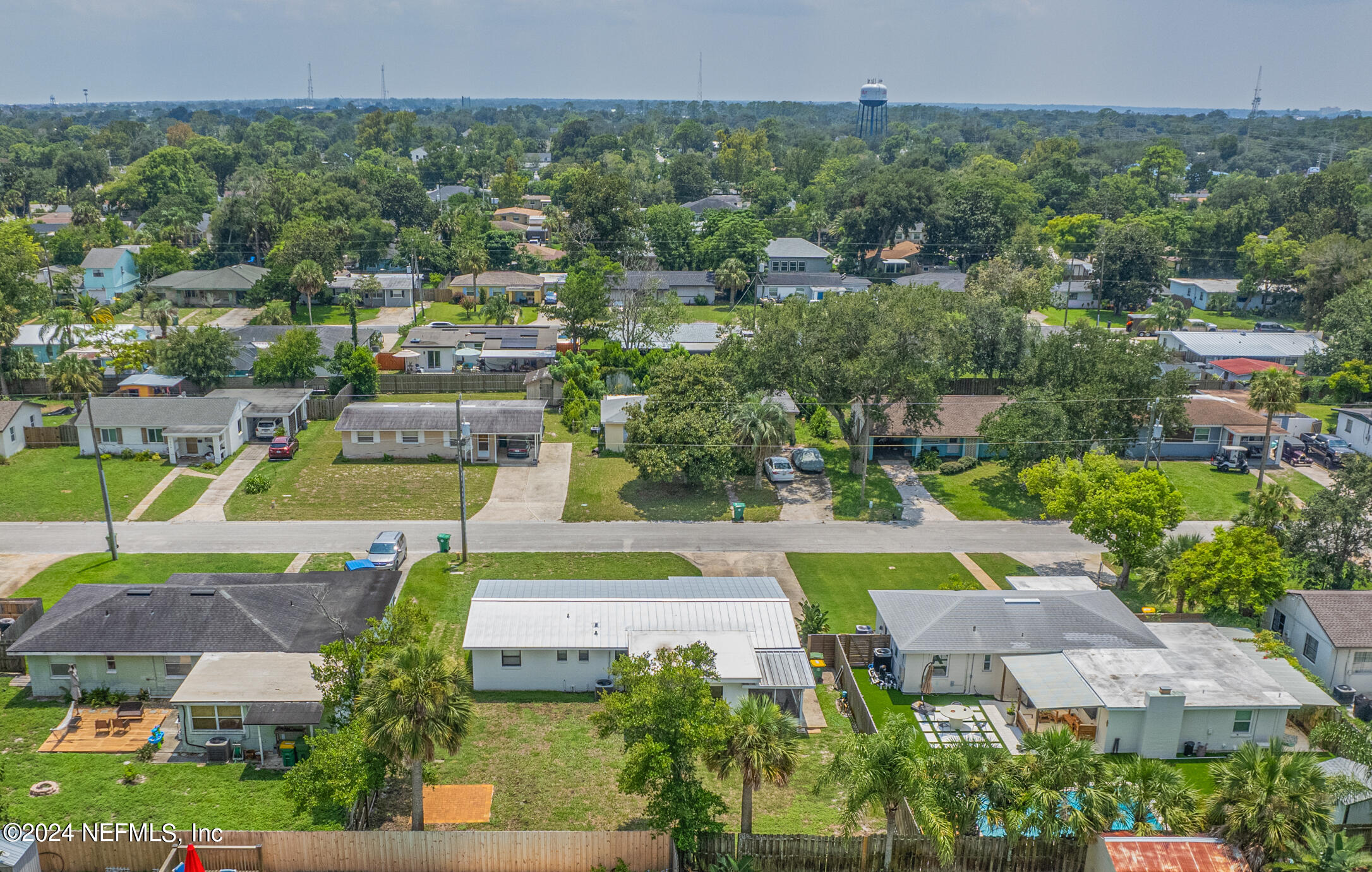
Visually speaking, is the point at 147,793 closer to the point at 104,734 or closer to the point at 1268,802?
the point at 104,734

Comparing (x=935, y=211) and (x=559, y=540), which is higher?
(x=935, y=211)

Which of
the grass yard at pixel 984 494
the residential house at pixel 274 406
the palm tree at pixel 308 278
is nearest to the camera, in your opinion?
the grass yard at pixel 984 494

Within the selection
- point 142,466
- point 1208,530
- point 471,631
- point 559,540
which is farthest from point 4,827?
point 1208,530

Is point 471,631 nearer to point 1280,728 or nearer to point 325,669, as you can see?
point 325,669

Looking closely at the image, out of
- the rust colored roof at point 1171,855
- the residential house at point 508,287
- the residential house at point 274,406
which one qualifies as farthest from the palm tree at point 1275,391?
the residential house at point 508,287

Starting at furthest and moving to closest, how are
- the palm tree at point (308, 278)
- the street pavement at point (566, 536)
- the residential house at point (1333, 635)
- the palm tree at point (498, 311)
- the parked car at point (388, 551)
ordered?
the palm tree at point (498, 311), the palm tree at point (308, 278), the street pavement at point (566, 536), the parked car at point (388, 551), the residential house at point (1333, 635)

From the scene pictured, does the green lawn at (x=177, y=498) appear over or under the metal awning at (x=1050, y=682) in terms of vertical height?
under

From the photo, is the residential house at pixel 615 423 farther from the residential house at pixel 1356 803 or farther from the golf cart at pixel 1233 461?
the residential house at pixel 1356 803

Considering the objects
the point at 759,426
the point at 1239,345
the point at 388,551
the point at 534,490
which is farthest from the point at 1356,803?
the point at 1239,345
